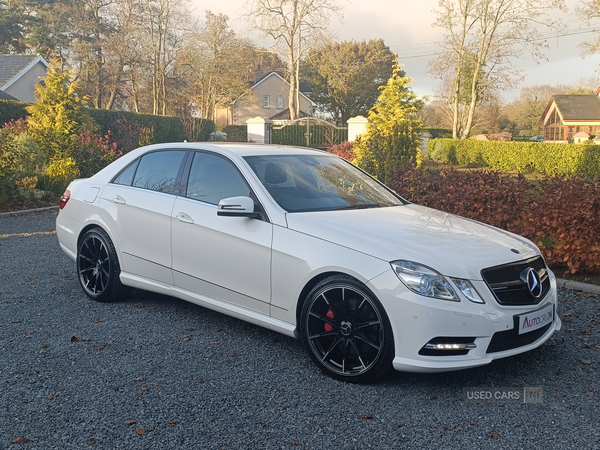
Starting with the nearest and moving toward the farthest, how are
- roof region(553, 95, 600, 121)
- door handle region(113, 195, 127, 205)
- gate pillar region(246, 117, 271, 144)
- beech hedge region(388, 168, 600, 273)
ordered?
door handle region(113, 195, 127, 205), beech hedge region(388, 168, 600, 273), gate pillar region(246, 117, 271, 144), roof region(553, 95, 600, 121)

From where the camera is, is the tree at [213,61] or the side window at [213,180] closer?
the side window at [213,180]

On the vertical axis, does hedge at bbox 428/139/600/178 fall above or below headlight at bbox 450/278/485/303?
above

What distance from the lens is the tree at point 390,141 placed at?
16.4 metres

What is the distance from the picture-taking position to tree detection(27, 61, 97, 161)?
15945 mm

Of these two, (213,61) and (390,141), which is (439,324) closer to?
(390,141)

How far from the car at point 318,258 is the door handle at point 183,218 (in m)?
0.01

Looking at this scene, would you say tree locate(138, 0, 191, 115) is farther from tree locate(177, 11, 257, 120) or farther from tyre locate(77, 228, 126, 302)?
tyre locate(77, 228, 126, 302)

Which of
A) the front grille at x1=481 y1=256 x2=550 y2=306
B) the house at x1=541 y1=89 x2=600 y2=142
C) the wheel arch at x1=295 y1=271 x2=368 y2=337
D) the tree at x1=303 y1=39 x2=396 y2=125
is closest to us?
the front grille at x1=481 y1=256 x2=550 y2=306

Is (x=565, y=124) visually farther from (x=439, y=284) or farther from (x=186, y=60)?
(x=439, y=284)

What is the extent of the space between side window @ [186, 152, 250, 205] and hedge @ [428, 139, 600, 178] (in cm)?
1650

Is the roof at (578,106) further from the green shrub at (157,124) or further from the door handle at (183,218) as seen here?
the door handle at (183,218)

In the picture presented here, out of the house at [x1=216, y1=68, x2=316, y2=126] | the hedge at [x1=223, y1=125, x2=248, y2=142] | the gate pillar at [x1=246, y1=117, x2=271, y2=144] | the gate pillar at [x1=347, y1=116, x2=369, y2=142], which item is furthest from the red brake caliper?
the house at [x1=216, y1=68, x2=316, y2=126]

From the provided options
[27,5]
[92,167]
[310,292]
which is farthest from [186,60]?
[310,292]

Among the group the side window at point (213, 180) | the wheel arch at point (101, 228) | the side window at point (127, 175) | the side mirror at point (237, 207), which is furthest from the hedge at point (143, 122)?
the side mirror at point (237, 207)
